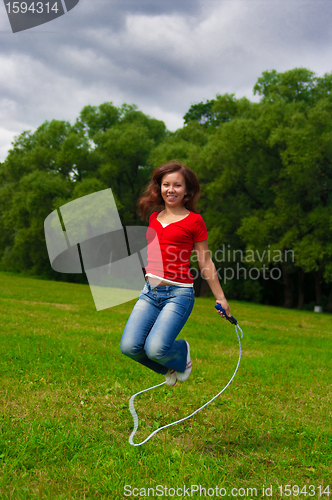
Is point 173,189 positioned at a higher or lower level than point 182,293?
higher

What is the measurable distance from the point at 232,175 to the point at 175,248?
2793cm

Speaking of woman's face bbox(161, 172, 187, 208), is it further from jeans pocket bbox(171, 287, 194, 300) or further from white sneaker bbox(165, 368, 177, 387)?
white sneaker bbox(165, 368, 177, 387)

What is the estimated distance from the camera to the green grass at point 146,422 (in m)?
3.69

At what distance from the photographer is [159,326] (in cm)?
437

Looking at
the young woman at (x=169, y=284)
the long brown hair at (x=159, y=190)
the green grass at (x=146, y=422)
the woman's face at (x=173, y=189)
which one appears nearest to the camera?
the green grass at (x=146, y=422)

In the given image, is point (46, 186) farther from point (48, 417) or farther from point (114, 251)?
point (48, 417)

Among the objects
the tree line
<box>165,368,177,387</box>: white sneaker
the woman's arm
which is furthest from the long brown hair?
the tree line

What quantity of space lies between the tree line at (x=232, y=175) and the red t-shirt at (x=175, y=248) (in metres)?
22.7

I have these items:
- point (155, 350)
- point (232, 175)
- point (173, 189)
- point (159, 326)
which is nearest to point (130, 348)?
point (155, 350)

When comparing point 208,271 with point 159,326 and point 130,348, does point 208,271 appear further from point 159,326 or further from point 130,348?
point 130,348

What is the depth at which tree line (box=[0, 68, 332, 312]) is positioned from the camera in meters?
27.2

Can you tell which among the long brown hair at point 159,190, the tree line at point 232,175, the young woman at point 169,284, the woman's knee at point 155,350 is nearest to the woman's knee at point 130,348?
Answer: the young woman at point 169,284

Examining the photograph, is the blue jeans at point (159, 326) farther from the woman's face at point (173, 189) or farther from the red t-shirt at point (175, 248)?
the woman's face at point (173, 189)

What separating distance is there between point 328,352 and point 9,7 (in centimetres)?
1115
